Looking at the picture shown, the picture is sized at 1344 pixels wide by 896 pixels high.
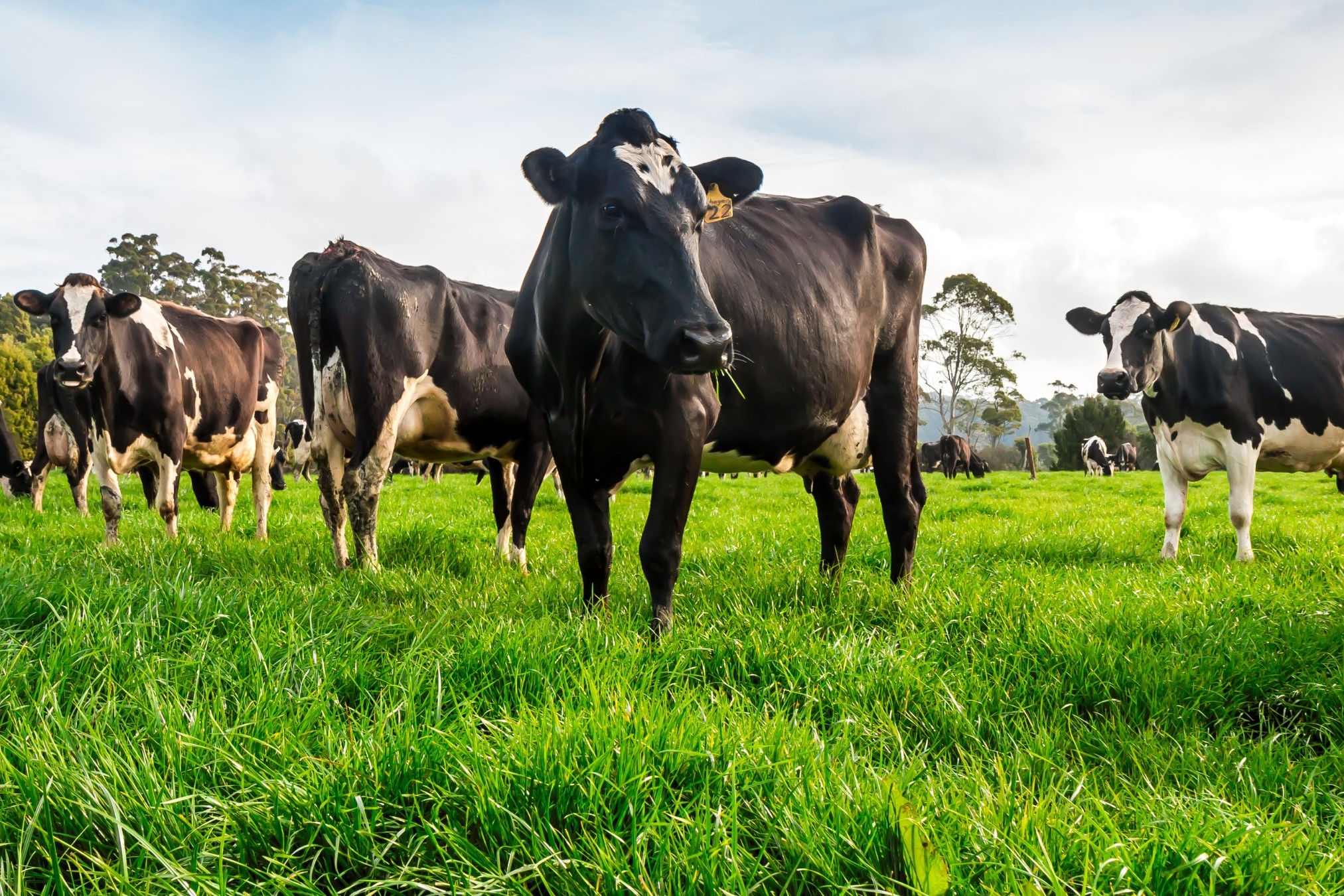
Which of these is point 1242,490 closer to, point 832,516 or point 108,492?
point 832,516

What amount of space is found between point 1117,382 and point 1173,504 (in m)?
1.14

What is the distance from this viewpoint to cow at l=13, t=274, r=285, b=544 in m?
6.89

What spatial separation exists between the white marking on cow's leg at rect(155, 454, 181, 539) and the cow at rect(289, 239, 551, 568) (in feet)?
8.68

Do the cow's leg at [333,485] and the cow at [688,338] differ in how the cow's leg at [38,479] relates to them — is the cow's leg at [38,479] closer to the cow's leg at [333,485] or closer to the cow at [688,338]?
the cow's leg at [333,485]

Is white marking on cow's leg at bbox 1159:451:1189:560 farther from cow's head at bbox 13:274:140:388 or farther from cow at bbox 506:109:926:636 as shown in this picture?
cow's head at bbox 13:274:140:388

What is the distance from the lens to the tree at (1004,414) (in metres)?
58.0

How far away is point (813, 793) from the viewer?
1693mm

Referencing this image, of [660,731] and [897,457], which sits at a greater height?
[897,457]

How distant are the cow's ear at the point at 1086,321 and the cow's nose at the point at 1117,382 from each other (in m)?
0.98

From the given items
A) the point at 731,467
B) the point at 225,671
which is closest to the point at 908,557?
the point at 731,467

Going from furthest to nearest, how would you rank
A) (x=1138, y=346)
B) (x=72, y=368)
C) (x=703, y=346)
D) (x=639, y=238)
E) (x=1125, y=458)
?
(x=1125, y=458) → (x=1138, y=346) → (x=72, y=368) → (x=639, y=238) → (x=703, y=346)

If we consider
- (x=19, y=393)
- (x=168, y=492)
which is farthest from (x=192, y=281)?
(x=168, y=492)

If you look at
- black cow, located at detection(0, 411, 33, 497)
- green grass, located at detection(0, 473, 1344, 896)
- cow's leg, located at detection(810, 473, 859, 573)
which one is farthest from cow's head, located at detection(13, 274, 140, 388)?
black cow, located at detection(0, 411, 33, 497)

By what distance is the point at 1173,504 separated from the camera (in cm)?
705
